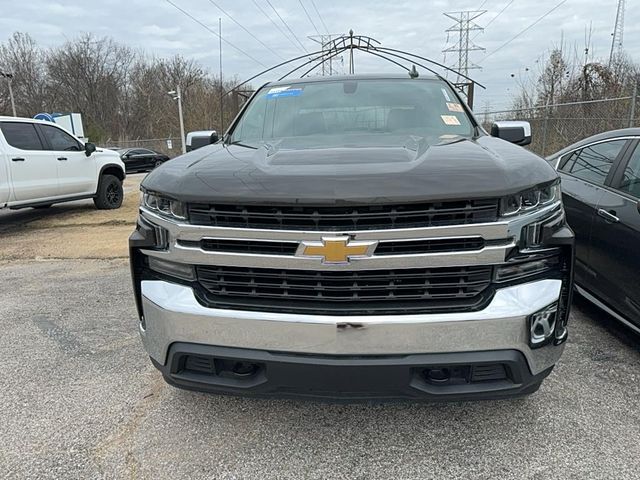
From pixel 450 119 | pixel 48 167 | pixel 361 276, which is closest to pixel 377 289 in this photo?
pixel 361 276

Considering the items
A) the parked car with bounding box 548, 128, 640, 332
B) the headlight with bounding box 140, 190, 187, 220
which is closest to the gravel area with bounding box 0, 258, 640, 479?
the parked car with bounding box 548, 128, 640, 332

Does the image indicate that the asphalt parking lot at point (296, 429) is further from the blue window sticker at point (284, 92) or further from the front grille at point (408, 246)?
the blue window sticker at point (284, 92)

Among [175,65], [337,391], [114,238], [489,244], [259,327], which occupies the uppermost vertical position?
[175,65]

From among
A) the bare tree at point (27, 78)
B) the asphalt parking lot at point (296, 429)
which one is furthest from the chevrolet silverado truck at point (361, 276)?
the bare tree at point (27, 78)

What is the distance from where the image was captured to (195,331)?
208cm

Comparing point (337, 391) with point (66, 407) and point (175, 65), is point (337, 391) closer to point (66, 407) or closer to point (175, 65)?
point (66, 407)

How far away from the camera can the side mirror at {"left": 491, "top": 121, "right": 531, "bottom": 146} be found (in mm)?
3439

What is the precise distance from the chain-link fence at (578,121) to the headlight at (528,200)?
324 inches

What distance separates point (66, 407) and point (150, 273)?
3.71ft

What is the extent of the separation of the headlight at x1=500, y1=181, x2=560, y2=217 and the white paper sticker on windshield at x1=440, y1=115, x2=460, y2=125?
3.90 feet

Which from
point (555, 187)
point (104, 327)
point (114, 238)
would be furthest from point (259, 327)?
point (114, 238)

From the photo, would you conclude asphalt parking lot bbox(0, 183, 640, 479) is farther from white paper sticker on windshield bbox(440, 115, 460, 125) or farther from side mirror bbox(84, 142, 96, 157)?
side mirror bbox(84, 142, 96, 157)

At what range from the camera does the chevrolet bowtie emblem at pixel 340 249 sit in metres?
1.92

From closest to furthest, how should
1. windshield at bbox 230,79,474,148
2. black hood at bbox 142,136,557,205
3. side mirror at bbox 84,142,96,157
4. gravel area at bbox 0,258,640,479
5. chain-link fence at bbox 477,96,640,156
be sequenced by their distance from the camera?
black hood at bbox 142,136,557,205, gravel area at bbox 0,258,640,479, windshield at bbox 230,79,474,148, side mirror at bbox 84,142,96,157, chain-link fence at bbox 477,96,640,156
